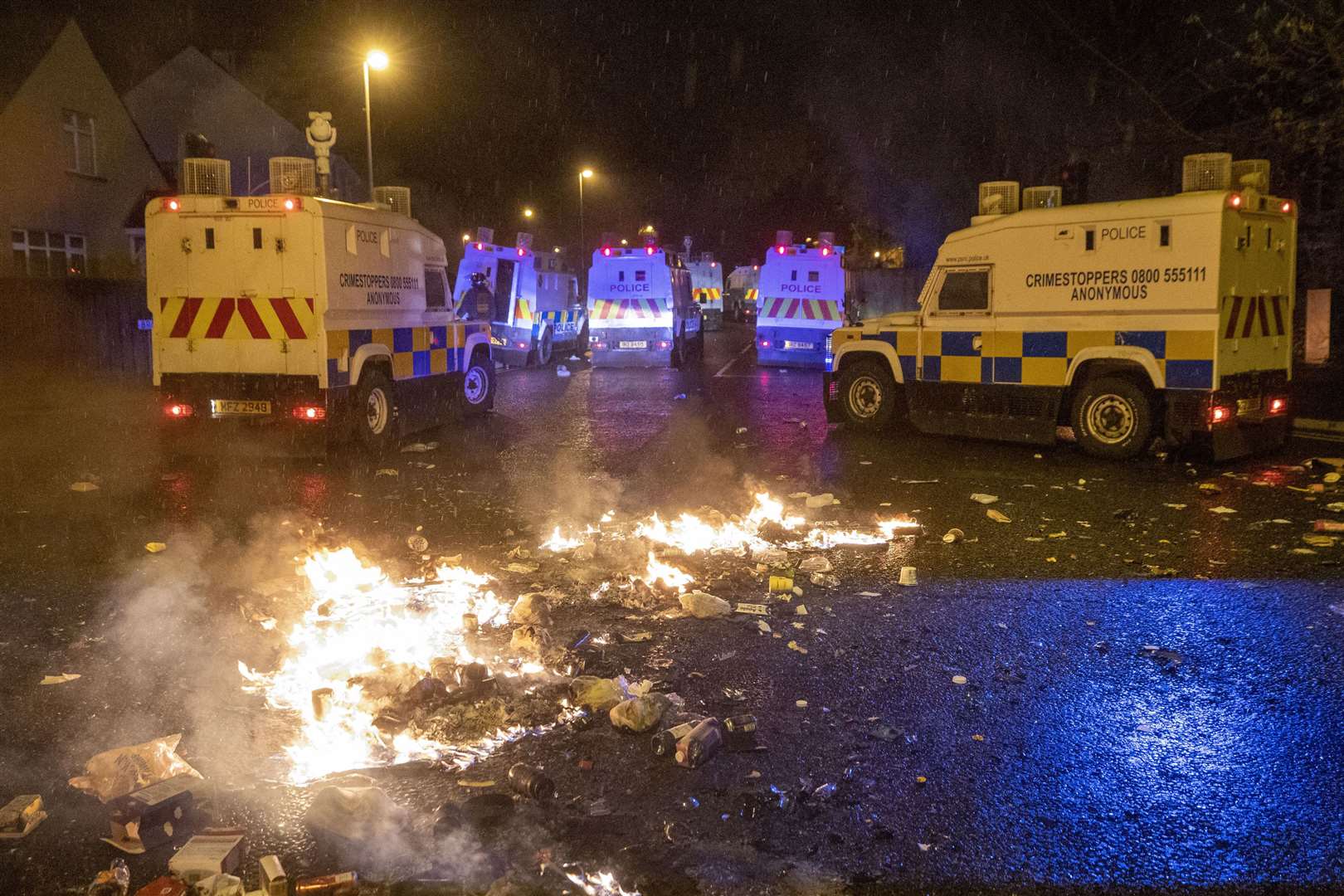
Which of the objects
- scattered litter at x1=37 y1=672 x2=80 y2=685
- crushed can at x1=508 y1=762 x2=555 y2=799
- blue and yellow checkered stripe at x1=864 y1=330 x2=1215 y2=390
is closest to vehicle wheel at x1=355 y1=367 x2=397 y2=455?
blue and yellow checkered stripe at x1=864 y1=330 x2=1215 y2=390

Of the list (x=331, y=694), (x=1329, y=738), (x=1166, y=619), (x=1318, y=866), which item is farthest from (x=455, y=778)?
(x=1166, y=619)

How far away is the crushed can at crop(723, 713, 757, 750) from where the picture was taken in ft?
13.8

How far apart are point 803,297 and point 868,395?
10.7m

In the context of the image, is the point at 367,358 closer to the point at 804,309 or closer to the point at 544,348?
the point at 804,309

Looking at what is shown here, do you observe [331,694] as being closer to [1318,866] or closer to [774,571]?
[774,571]

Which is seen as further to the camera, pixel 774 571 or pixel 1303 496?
pixel 1303 496

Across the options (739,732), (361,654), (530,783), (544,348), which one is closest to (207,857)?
(530,783)

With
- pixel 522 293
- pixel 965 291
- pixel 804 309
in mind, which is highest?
pixel 522 293

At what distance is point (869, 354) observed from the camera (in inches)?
517

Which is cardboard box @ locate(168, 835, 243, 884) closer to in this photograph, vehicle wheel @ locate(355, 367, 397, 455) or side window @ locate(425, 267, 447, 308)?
vehicle wheel @ locate(355, 367, 397, 455)

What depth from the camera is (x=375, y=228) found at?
462 inches

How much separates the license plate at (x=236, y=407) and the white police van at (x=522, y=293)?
10.7 meters

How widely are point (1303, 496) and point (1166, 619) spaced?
3.95 meters

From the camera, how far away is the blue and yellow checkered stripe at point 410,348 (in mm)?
10805
